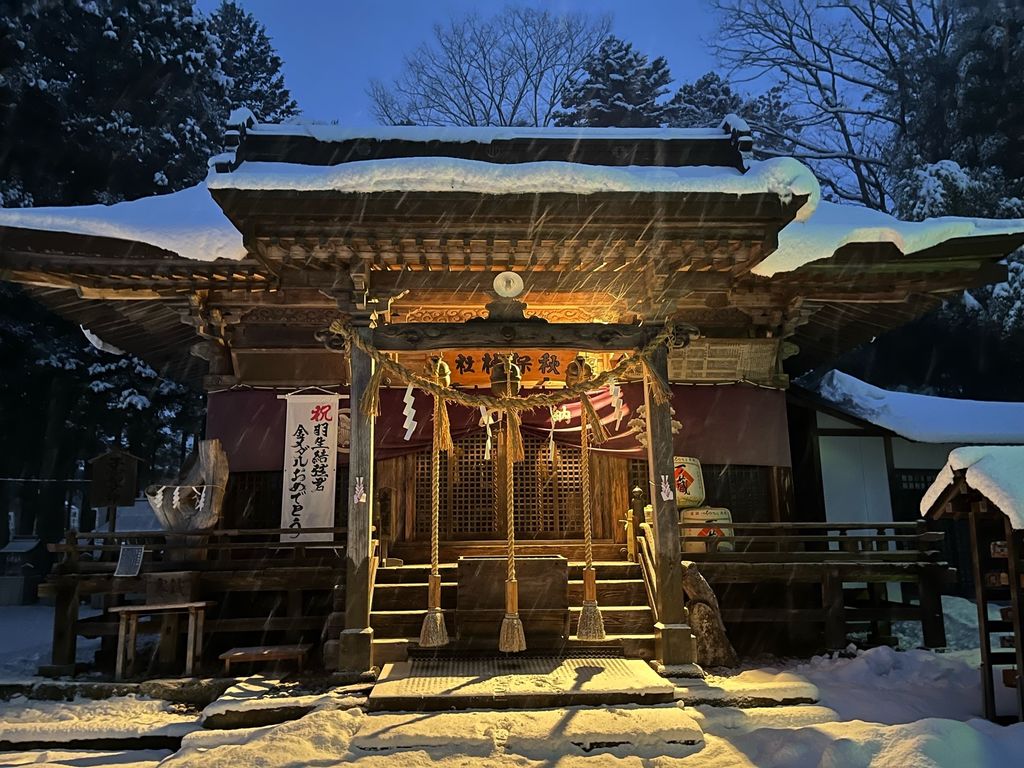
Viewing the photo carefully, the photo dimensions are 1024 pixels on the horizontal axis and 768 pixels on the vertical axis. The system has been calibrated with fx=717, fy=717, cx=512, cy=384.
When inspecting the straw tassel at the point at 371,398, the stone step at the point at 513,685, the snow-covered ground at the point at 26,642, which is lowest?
the snow-covered ground at the point at 26,642

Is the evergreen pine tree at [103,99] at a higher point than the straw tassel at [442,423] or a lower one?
higher

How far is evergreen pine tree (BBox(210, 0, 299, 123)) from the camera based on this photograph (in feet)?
88.0

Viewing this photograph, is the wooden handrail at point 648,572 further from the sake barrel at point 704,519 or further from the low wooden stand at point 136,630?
the low wooden stand at point 136,630

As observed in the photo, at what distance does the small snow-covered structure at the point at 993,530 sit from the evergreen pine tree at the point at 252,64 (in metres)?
26.3

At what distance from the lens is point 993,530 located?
20.8 feet

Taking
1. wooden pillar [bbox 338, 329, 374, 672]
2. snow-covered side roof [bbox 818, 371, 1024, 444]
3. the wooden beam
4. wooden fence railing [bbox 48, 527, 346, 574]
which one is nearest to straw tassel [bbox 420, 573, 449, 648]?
wooden pillar [bbox 338, 329, 374, 672]

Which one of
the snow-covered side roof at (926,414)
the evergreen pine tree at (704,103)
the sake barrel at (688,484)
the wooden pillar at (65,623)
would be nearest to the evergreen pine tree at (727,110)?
the evergreen pine tree at (704,103)

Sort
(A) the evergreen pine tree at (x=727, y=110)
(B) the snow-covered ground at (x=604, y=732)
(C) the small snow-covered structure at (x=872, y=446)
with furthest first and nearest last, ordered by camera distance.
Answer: (A) the evergreen pine tree at (x=727, y=110) → (C) the small snow-covered structure at (x=872, y=446) → (B) the snow-covered ground at (x=604, y=732)

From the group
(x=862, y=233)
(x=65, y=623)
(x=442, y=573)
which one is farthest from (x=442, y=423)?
(x=862, y=233)

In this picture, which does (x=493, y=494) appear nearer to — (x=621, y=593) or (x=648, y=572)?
(x=621, y=593)

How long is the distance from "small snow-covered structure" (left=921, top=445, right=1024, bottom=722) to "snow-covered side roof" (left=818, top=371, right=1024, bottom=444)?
6607mm

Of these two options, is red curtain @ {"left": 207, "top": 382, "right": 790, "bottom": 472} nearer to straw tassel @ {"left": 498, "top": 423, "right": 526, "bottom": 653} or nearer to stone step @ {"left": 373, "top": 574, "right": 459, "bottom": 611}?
stone step @ {"left": 373, "top": 574, "right": 459, "bottom": 611}

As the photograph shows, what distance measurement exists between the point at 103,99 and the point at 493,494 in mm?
17954

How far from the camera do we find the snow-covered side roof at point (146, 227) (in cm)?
838
